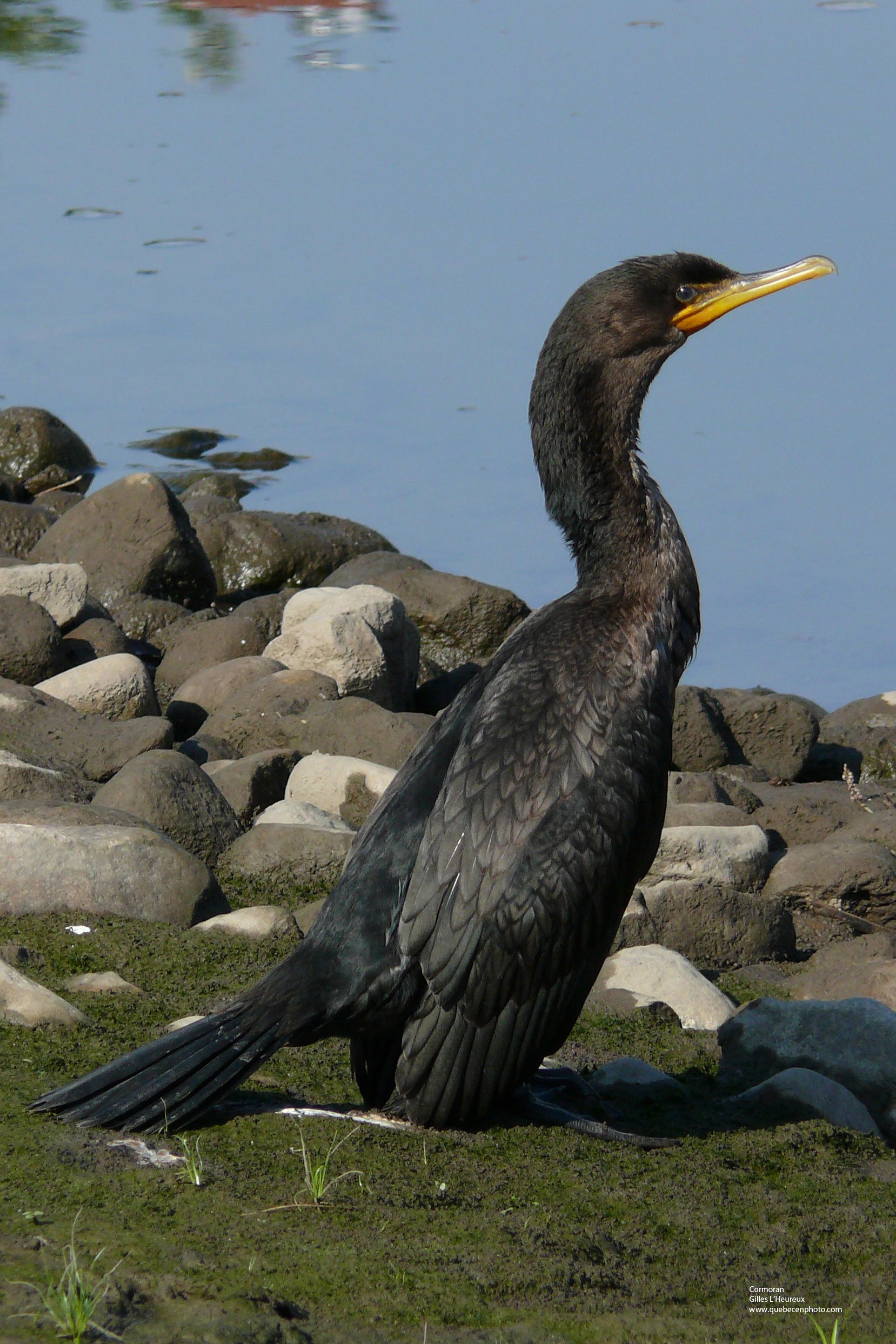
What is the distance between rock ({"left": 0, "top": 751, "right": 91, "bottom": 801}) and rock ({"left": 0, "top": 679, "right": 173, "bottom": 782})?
424mm

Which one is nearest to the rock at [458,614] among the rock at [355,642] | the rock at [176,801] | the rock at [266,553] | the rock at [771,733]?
the rock at [355,642]

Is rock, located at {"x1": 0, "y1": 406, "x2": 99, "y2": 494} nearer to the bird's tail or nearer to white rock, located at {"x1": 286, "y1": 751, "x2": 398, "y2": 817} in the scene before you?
white rock, located at {"x1": 286, "y1": 751, "x2": 398, "y2": 817}

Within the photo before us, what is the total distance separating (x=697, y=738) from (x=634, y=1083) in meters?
3.98

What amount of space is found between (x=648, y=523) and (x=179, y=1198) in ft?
7.33

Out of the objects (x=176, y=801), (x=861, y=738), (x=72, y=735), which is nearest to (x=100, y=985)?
(x=176, y=801)

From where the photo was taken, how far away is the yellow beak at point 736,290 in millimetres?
4738

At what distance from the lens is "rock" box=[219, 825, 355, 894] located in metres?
5.74

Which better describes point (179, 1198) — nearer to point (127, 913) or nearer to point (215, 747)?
point (127, 913)

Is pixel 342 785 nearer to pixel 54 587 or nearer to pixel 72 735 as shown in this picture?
pixel 72 735

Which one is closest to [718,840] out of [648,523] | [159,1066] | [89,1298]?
[648,523]

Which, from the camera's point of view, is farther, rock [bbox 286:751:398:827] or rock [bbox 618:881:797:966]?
rock [bbox 286:751:398:827]

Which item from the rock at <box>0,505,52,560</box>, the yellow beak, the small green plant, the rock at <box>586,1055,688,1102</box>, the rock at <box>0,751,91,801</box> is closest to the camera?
the small green plant

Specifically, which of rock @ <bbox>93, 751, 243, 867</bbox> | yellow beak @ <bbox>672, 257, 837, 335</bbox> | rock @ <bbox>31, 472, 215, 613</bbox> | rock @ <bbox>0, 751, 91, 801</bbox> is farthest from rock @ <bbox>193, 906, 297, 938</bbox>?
rock @ <bbox>31, 472, 215, 613</bbox>

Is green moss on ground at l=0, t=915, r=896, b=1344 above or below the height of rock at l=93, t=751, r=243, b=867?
above
